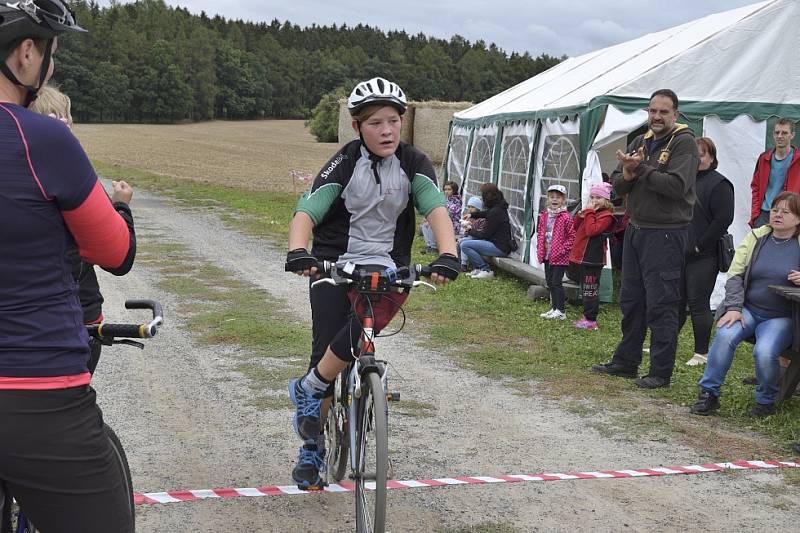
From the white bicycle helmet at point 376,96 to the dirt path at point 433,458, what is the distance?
1.90 meters

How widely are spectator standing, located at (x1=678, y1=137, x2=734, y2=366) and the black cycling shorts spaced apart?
6.36 metres

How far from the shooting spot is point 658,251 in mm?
6852

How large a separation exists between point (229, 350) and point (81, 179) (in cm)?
584

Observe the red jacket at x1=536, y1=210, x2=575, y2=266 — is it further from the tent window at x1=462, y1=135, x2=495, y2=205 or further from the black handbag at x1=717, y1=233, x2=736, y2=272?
the tent window at x1=462, y1=135, x2=495, y2=205

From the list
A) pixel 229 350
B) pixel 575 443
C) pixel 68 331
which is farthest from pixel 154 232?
pixel 68 331

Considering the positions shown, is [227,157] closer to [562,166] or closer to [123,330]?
[562,166]

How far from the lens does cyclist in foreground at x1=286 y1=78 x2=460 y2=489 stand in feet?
12.9

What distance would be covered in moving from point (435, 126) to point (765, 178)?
15.1 m

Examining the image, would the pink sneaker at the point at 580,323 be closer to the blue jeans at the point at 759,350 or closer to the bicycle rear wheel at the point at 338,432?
the blue jeans at the point at 759,350

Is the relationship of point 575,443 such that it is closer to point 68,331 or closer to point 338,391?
point 338,391

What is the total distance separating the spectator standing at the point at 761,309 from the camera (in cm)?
613

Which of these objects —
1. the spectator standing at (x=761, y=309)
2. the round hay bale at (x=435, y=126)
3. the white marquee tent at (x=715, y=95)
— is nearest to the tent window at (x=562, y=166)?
the white marquee tent at (x=715, y=95)

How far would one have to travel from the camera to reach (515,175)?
1392 centimetres

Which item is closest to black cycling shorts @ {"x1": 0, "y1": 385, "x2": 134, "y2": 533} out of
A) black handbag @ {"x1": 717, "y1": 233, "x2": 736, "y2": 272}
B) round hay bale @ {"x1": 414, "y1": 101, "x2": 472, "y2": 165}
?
black handbag @ {"x1": 717, "y1": 233, "x2": 736, "y2": 272}
